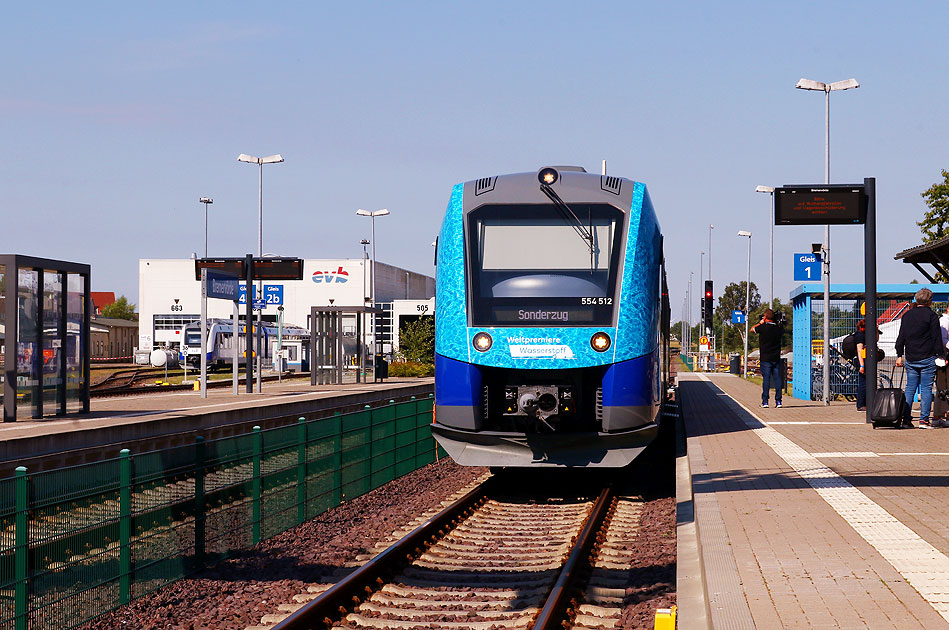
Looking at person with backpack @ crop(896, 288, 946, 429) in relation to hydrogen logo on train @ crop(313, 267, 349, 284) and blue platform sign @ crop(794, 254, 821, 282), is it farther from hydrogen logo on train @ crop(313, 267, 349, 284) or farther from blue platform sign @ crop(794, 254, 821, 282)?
hydrogen logo on train @ crop(313, 267, 349, 284)

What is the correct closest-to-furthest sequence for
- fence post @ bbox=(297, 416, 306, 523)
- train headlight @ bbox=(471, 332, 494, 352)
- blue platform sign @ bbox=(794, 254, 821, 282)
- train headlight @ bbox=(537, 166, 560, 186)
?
fence post @ bbox=(297, 416, 306, 523), train headlight @ bbox=(471, 332, 494, 352), train headlight @ bbox=(537, 166, 560, 186), blue platform sign @ bbox=(794, 254, 821, 282)

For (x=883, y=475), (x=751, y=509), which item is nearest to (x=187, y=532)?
(x=751, y=509)

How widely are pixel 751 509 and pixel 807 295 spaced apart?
57.7ft

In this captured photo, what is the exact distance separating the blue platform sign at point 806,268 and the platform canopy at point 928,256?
202 centimetres

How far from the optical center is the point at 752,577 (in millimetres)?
6430

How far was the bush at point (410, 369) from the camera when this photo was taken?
48250 millimetres

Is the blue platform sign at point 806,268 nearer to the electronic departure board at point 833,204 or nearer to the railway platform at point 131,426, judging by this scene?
the electronic departure board at point 833,204

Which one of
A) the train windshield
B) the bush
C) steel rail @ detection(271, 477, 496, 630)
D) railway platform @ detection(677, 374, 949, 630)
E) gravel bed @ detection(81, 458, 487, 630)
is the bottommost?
gravel bed @ detection(81, 458, 487, 630)

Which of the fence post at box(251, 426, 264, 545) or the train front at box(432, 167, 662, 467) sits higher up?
the train front at box(432, 167, 662, 467)

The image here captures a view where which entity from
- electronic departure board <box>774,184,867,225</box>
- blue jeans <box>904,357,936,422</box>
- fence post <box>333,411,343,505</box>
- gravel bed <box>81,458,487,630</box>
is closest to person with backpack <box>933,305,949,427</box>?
blue jeans <box>904,357,936,422</box>

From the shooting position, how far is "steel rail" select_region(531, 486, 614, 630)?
6.82 m

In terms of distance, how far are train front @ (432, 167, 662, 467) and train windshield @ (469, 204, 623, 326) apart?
0.01m

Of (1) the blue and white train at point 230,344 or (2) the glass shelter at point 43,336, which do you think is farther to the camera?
(1) the blue and white train at point 230,344

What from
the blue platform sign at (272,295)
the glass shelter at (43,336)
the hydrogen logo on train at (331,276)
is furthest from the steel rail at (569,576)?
the hydrogen logo on train at (331,276)
